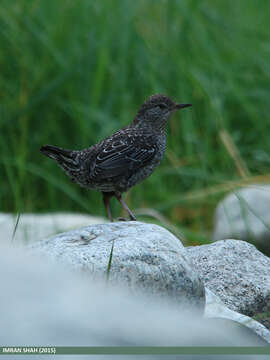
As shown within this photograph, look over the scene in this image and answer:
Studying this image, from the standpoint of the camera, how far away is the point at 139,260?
3191 mm

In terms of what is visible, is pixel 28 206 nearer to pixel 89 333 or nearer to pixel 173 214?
pixel 173 214

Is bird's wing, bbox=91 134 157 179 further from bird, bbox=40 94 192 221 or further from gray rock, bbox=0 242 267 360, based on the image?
gray rock, bbox=0 242 267 360

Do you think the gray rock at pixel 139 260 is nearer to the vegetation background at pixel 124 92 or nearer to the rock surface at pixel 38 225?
the rock surface at pixel 38 225

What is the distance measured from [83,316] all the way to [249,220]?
10.4 ft

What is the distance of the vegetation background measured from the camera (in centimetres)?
655

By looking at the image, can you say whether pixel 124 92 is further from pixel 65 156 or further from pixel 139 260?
pixel 139 260

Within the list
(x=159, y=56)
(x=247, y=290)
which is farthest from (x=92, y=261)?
(x=159, y=56)

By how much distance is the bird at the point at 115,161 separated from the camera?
13.9 ft

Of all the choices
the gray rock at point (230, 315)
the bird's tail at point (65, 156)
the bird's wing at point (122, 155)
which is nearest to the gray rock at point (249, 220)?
the bird's wing at point (122, 155)

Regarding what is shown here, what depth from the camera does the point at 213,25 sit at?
25.4 feet

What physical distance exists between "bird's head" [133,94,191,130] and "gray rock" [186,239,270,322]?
1.07 m

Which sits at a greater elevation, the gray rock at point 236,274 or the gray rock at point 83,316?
the gray rock at point 83,316

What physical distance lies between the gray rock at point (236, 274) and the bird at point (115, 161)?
58 cm

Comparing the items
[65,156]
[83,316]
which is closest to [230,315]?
[83,316]
